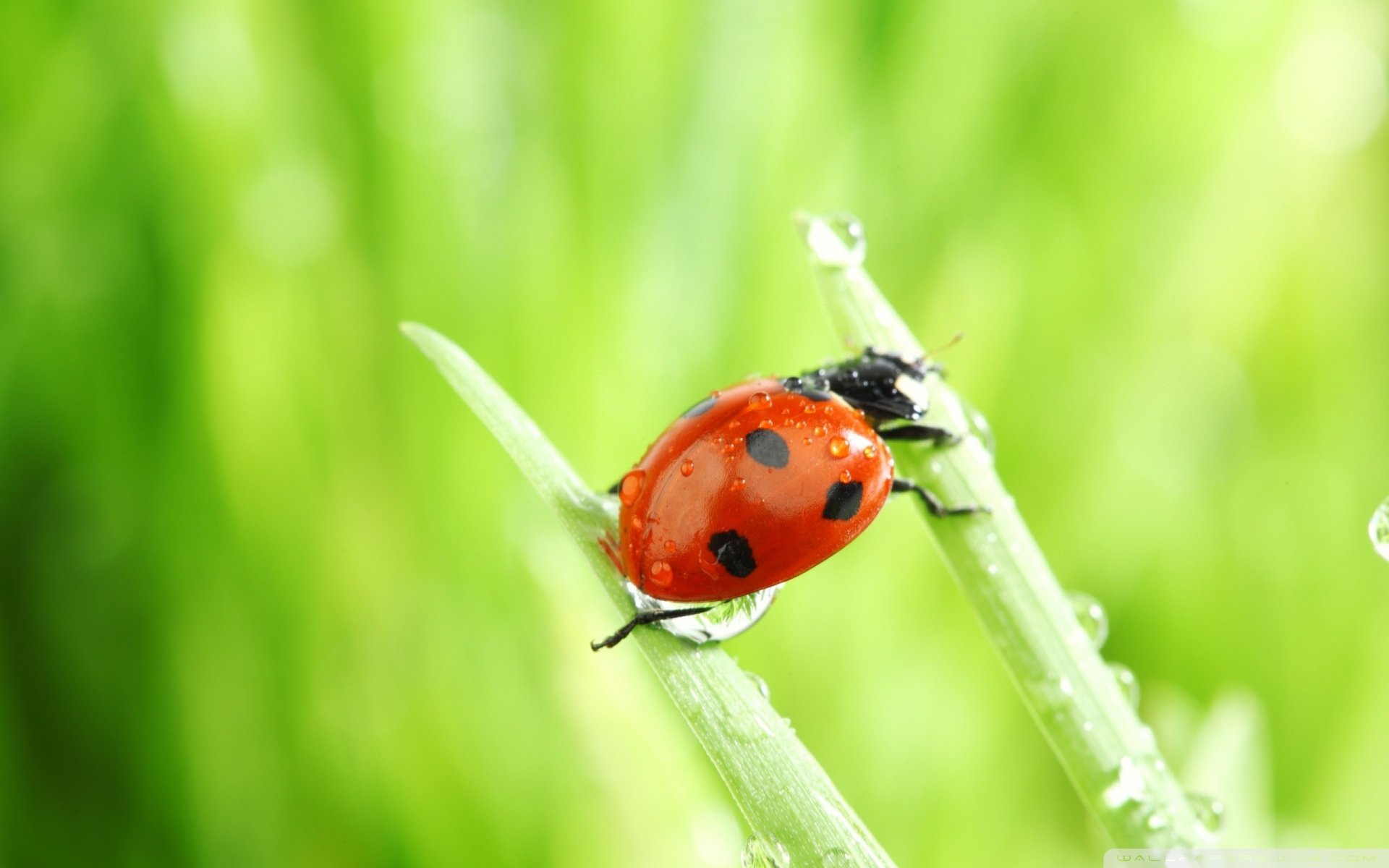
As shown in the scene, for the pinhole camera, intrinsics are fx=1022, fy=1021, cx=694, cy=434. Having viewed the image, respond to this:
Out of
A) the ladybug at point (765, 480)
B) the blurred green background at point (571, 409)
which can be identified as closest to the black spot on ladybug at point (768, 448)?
the ladybug at point (765, 480)

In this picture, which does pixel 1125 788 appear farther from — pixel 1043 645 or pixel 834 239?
pixel 834 239

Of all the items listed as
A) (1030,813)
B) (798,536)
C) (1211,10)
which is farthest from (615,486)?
(1211,10)

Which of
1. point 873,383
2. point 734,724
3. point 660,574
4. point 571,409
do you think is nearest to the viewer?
point 734,724

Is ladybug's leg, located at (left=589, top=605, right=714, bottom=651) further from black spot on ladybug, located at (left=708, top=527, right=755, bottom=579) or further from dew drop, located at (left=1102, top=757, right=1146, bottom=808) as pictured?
dew drop, located at (left=1102, top=757, right=1146, bottom=808)

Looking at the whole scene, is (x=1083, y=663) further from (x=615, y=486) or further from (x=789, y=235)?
(x=789, y=235)

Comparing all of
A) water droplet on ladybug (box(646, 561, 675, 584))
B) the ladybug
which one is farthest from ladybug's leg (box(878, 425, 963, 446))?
water droplet on ladybug (box(646, 561, 675, 584))

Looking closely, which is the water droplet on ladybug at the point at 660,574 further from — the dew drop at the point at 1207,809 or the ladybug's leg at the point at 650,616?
the dew drop at the point at 1207,809

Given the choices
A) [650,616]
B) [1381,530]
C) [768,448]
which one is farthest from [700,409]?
[1381,530]

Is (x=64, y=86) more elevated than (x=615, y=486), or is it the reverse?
(x=64, y=86)
